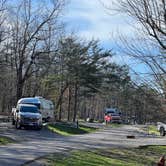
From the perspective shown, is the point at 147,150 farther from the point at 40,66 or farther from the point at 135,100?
the point at 40,66

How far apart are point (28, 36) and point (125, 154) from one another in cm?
3567

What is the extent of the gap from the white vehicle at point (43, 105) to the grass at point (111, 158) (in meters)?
18.5

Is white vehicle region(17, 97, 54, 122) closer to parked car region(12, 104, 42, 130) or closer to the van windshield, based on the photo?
the van windshield

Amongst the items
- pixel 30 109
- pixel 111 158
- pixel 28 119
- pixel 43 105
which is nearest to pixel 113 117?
pixel 43 105

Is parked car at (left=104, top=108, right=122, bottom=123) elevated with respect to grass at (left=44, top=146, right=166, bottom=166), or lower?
elevated

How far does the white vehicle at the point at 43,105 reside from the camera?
156ft

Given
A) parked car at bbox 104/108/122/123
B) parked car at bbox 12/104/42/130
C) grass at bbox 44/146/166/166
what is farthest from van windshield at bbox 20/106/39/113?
parked car at bbox 104/108/122/123

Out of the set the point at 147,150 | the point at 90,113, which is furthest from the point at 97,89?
the point at 90,113

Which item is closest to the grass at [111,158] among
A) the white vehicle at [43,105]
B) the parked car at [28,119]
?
the parked car at [28,119]

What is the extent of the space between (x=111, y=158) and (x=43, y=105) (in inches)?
1094

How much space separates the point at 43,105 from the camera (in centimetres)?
5041

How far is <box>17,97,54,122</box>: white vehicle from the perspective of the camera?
4747 centimetres

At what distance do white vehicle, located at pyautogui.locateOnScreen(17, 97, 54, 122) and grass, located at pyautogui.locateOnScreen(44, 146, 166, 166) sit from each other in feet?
60.7

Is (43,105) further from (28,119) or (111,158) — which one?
(111,158)
